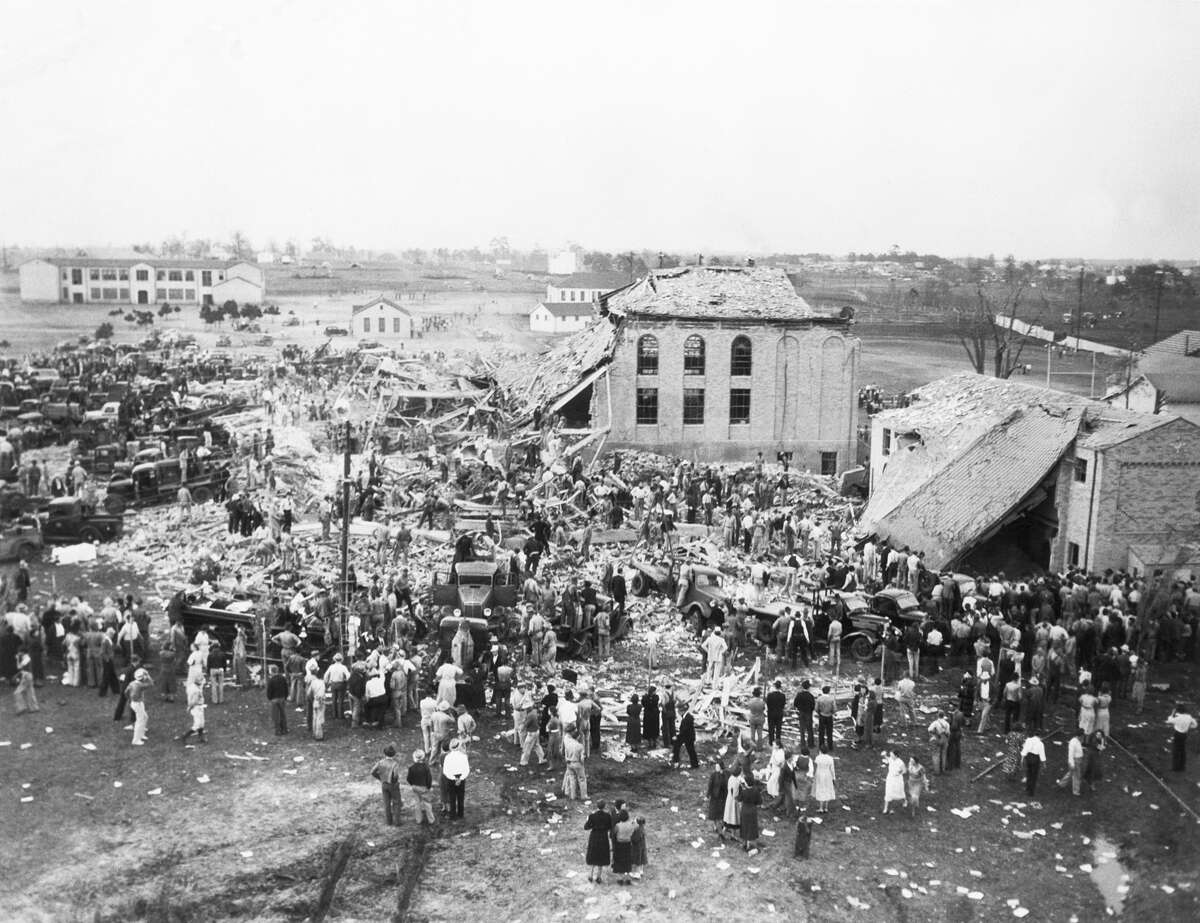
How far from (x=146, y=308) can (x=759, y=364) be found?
147 feet

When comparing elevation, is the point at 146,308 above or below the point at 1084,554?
above

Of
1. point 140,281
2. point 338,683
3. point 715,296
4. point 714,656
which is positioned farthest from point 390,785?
point 140,281

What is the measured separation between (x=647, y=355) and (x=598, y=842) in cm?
3248

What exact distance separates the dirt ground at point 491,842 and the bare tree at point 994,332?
58417 millimetres

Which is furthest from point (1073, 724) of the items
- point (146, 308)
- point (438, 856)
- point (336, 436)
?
point (146, 308)

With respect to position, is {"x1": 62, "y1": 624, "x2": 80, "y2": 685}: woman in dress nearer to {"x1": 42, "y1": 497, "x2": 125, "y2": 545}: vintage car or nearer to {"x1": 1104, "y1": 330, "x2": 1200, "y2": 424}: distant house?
{"x1": 42, "y1": 497, "x2": 125, "y2": 545}: vintage car

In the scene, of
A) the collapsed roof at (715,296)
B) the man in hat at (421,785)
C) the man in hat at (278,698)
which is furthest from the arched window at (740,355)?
the man in hat at (421,785)

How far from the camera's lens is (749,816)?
1565 cm

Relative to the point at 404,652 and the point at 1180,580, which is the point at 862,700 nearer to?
the point at 404,652

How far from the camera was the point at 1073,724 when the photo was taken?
21.3 metres

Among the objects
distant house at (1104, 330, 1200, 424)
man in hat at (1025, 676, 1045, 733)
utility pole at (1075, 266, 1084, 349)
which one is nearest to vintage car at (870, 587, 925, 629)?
man in hat at (1025, 676, 1045, 733)

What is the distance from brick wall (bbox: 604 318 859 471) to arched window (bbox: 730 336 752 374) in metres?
0.20

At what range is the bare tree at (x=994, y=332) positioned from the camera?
2935 inches

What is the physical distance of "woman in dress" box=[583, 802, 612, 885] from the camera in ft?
47.8
